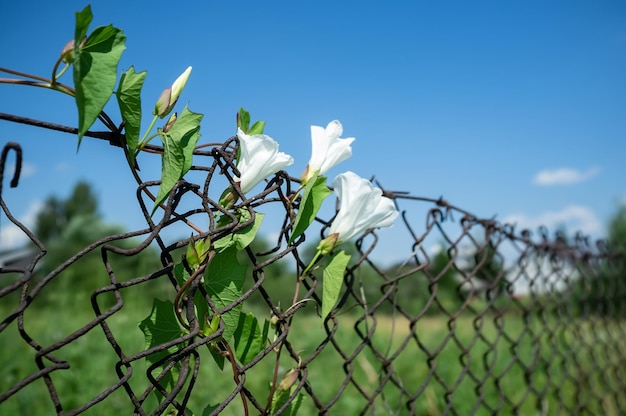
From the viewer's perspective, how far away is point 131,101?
0.54m

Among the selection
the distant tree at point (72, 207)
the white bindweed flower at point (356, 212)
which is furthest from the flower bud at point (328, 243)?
the distant tree at point (72, 207)

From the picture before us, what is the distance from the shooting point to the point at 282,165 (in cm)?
64

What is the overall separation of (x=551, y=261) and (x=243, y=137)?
56.4 inches

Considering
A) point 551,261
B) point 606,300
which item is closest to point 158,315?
point 551,261

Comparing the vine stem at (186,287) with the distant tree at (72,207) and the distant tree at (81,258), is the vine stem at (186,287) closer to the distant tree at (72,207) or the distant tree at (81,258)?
the distant tree at (81,258)

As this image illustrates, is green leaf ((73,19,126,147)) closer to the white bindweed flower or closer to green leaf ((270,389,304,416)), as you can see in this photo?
the white bindweed flower

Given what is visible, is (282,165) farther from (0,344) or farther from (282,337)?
(0,344)

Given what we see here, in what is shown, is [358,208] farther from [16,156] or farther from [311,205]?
[16,156]

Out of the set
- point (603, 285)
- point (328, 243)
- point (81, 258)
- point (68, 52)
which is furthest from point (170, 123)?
point (603, 285)

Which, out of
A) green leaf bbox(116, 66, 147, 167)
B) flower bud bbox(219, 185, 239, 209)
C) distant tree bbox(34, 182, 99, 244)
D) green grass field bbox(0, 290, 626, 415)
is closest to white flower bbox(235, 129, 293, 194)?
flower bud bbox(219, 185, 239, 209)

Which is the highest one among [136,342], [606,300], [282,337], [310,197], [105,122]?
[136,342]

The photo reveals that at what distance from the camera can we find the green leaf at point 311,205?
676 millimetres

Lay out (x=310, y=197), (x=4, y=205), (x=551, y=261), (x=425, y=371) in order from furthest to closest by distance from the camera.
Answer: (x=425, y=371) → (x=551, y=261) → (x=310, y=197) → (x=4, y=205)

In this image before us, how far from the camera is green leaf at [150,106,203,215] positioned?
22.0 inches
